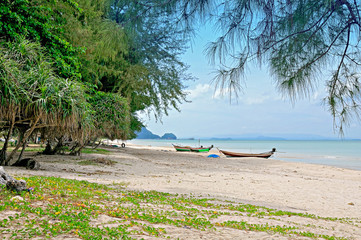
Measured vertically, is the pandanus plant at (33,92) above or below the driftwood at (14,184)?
above

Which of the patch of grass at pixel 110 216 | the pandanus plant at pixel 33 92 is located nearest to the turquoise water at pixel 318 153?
the patch of grass at pixel 110 216

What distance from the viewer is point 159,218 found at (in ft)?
15.8

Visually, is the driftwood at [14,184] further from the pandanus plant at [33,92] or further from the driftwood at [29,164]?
the driftwood at [29,164]

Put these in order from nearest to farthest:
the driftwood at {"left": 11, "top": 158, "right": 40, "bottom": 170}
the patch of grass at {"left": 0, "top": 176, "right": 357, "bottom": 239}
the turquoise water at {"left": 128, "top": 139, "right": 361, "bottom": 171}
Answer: the patch of grass at {"left": 0, "top": 176, "right": 357, "bottom": 239}
the driftwood at {"left": 11, "top": 158, "right": 40, "bottom": 170}
the turquoise water at {"left": 128, "top": 139, "right": 361, "bottom": 171}

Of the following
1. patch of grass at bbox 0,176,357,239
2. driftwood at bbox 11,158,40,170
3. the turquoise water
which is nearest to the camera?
patch of grass at bbox 0,176,357,239

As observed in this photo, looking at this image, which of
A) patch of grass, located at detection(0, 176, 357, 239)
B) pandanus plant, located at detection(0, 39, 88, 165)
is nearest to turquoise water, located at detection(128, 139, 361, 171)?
patch of grass, located at detection(0, 176, 357, 239)

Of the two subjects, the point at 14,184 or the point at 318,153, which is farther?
the point at 318,153

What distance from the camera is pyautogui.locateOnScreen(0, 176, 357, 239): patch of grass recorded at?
12.5 ft

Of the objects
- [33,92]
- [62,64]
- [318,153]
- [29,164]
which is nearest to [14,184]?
[33,92]

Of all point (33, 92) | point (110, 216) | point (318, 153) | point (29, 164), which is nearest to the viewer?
point (110, 216)

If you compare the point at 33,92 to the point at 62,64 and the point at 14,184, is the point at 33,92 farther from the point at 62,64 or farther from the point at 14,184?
the point at 14,184

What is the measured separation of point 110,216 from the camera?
4.64m

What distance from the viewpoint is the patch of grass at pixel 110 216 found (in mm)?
3807

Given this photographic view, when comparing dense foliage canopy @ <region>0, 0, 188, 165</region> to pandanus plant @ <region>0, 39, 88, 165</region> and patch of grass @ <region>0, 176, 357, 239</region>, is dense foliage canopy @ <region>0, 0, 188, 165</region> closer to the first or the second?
pandanus plant @ <region>0, 39, 88, 165</region>
